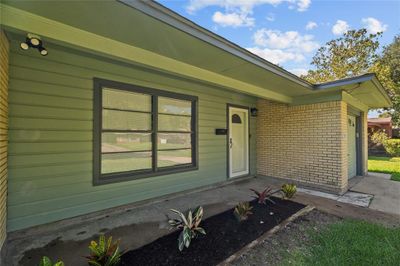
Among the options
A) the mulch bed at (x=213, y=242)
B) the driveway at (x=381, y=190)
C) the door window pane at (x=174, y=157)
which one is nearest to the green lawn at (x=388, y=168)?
the driveway at (x=381, y=190)

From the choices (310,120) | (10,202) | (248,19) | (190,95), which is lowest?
(10,202)

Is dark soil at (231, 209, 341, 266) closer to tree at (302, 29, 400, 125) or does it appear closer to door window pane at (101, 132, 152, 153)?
door window pane at (101, 132, 152, 153)

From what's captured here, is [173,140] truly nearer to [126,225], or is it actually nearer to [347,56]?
[126,225]

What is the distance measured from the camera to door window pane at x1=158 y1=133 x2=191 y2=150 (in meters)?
4.55

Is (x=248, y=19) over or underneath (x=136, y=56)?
over

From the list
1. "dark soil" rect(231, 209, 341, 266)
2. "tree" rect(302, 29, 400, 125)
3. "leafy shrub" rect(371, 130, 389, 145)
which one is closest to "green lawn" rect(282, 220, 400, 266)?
"dark soil" rect(231, 209, 341, 266)

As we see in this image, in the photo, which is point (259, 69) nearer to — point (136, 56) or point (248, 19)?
point (136, 56)

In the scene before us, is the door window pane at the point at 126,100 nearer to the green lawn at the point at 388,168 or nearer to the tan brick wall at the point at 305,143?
the tan brick wall at the point at 305,143

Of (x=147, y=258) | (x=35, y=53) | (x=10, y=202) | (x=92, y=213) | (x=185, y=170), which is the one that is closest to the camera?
(x=147, y=258)

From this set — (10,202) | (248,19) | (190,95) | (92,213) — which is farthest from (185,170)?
(248,19)

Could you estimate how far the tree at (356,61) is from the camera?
14.1 m

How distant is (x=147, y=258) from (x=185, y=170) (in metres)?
2.61

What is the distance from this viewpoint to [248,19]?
7.25 meters

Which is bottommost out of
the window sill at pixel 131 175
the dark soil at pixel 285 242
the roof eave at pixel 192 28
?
the dark soil at pixel 285 242
